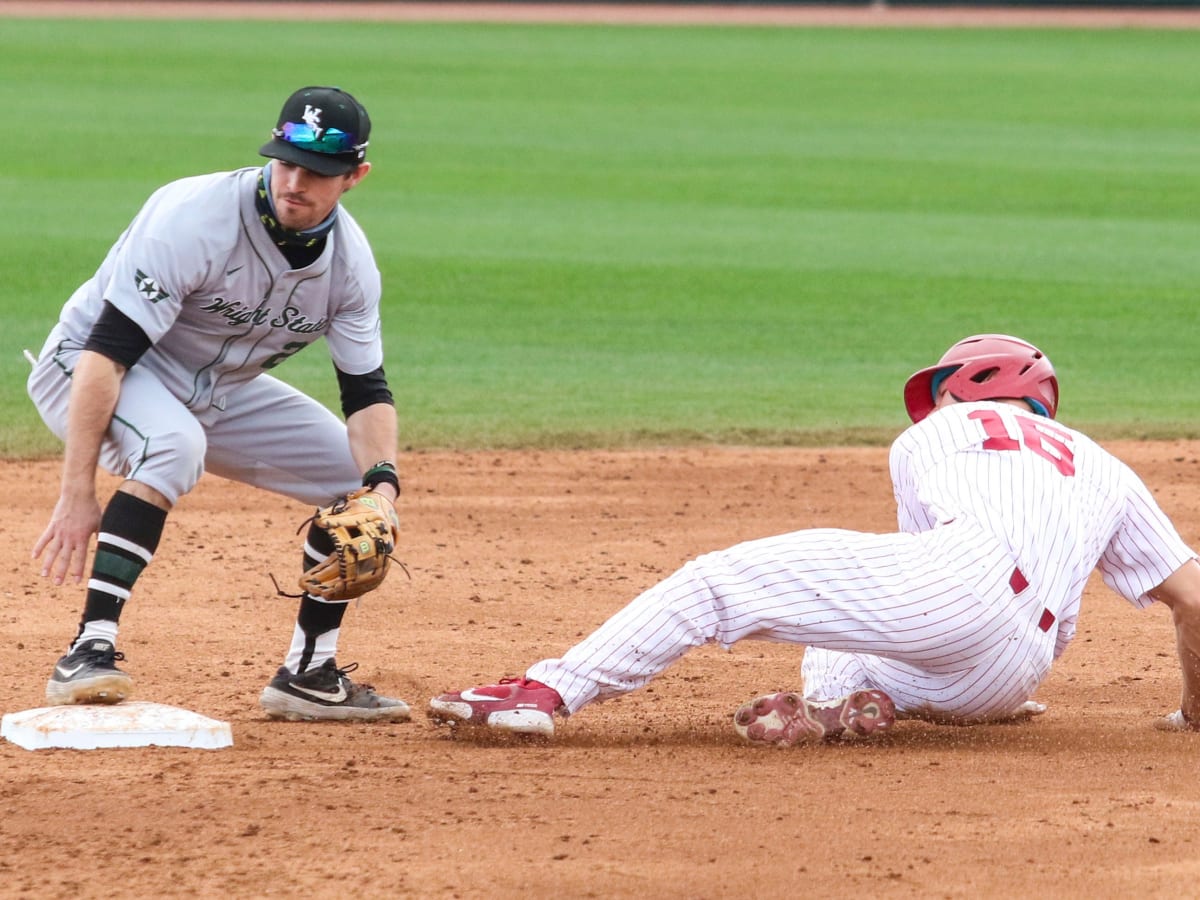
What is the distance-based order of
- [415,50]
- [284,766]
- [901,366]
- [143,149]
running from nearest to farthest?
[284,766] → [901,366] → [143,149] → [415,50]

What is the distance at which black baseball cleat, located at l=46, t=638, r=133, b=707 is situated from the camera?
4.31 m

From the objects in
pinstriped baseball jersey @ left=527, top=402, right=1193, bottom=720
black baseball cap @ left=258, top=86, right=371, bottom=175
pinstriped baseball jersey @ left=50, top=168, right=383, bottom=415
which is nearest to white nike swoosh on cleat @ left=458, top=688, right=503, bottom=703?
pinstriped baseball jersey @ left=527, top=402, right=1193, bottom=720

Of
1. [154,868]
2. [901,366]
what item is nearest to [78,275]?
[901,366]

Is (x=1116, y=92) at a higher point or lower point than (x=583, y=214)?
higher

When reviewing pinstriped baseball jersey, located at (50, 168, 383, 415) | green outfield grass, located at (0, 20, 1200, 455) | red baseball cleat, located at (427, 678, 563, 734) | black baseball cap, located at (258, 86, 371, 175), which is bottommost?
red baseball cleat, located at (427, 678, 563, 734)

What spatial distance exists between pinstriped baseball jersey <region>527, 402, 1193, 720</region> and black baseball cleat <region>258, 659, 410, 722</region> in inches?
25.4

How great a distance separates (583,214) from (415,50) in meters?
14.3

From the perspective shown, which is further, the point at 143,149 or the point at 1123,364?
the point at 143,149

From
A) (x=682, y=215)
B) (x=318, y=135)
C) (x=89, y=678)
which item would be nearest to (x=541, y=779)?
(x=89, y=678)

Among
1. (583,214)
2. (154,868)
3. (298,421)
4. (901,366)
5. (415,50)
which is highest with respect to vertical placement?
(415,50)

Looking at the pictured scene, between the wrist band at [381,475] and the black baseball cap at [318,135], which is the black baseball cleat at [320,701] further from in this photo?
the black baseball cap at [318,135]

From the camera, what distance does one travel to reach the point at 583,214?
15242 mm

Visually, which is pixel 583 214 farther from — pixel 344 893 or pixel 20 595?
pixel 344 893

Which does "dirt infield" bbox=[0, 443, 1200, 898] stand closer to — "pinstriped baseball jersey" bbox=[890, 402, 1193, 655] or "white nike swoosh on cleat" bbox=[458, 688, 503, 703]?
"white nike swoosh on cleat" bbox=[458, 688, 503, 703]
